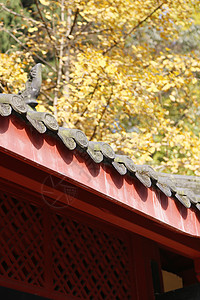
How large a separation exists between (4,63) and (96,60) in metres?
1.63

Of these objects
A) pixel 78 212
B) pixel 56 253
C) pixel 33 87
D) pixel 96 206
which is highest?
pixel 33 87

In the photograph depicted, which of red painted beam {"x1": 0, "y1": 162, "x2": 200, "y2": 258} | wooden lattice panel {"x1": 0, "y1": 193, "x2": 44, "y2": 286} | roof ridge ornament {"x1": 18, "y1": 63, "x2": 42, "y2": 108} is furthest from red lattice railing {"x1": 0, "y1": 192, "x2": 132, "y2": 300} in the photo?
roof ridge ornament {"x1": 18, "y1": 63, "x2": 42, "y2": 108}

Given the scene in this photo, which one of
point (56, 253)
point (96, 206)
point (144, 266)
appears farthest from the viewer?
point (144, 266)

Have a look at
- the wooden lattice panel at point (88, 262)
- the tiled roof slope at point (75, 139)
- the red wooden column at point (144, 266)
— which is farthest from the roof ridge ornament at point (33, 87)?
the red wooden column at point (144, 266)

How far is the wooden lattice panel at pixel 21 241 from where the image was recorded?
12.0 feet

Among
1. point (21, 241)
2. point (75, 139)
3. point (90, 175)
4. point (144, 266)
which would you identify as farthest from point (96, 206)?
point (144, 266)

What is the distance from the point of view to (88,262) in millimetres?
4281

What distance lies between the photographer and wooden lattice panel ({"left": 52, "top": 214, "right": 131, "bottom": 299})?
4066mm

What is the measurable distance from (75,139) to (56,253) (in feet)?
4.83

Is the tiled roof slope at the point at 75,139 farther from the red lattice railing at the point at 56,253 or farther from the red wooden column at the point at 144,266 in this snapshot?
the red wooden column at the point at 144,266

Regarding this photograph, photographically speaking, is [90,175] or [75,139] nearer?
[75,139]

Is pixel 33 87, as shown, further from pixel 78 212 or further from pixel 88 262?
pixel 88 262

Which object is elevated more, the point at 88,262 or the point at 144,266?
the point at 144,266

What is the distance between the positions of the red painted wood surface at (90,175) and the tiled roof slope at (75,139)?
5cm
